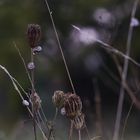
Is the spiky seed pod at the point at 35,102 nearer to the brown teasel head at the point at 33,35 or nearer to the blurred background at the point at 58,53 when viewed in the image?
the brown teasel head at the point at 33,35

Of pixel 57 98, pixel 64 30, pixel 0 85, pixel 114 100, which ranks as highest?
pixel 57 98

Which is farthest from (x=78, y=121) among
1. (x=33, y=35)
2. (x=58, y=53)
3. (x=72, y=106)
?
(x=58, y=53)

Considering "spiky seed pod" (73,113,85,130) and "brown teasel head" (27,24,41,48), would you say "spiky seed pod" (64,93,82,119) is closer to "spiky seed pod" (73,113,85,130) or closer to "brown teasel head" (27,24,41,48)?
"spiky seed pod" (73,113,85,130)

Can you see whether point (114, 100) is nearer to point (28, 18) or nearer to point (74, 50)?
point (74, 50)

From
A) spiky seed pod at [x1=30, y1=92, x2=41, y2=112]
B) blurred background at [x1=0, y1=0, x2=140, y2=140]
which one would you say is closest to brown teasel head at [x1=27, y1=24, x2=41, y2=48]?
spiky seed pod at [x1=30, y1=92, x2=41, y2=112]

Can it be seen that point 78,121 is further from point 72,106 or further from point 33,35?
point 33,35

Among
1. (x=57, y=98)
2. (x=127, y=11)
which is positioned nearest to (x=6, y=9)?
(x=127, y=11)

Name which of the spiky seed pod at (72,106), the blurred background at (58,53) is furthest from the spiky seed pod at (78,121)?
the blurred background at (58,53)

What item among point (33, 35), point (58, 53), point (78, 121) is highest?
point (33, 35)
